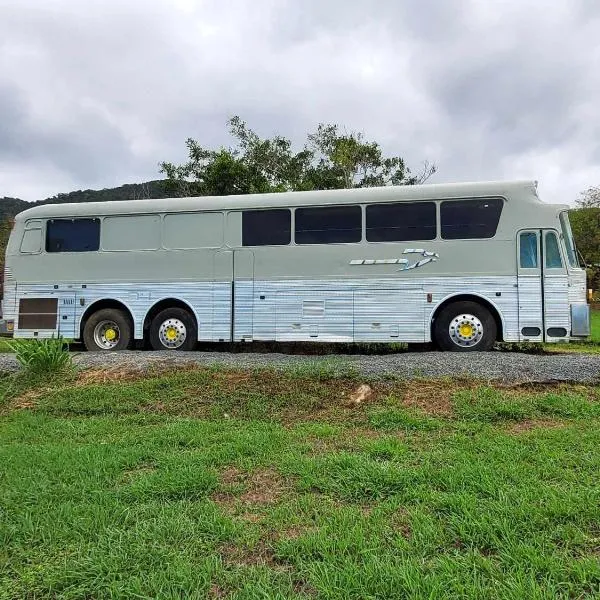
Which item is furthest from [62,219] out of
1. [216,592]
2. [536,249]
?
[216,592]

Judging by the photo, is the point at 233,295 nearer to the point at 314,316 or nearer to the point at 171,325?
the point at 171,325

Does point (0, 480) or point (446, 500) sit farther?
point (0, 480)

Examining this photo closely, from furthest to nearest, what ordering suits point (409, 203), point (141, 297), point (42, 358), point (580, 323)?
point (141, 297)
point (409, 203)
point (580, 323)
point (42, 358)

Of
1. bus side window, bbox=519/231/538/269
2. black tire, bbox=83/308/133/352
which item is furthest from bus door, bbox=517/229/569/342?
black tire, bbox=83/308/133/352

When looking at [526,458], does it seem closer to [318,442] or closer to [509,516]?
[509,516]

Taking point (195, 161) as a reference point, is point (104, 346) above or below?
below

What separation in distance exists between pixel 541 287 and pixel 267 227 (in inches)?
197

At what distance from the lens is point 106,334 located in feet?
35.4

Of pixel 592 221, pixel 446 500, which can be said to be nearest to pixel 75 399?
pixel 446 500

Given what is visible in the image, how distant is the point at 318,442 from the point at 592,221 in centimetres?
4416

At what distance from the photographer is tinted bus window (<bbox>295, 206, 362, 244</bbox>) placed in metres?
9.89

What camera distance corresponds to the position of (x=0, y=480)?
3709 mm

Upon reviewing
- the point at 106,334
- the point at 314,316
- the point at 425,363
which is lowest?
the point at 425,363

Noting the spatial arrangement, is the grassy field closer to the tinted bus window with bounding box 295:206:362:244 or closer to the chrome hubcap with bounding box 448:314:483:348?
the chrome hubcap with bounding box 448:314:483:348
